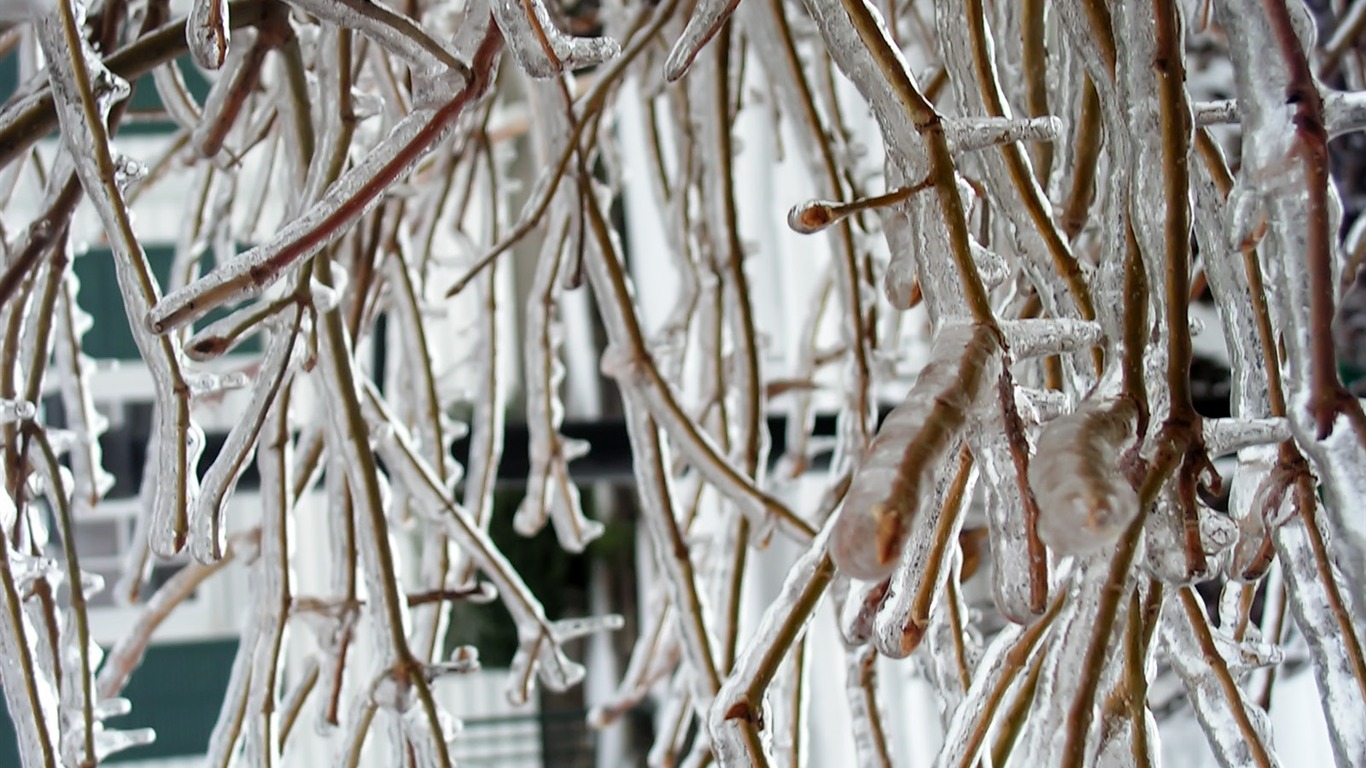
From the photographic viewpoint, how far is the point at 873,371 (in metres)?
0.51

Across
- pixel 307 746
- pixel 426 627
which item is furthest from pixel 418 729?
pixel 307 746

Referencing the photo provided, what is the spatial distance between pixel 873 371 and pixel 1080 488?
1.17 ft

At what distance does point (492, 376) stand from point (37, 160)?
18 centimetres

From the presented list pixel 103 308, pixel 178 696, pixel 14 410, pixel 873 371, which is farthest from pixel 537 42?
pixel 178 696

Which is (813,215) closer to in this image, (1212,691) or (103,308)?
(1212,691)

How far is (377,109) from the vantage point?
A: 0.35m

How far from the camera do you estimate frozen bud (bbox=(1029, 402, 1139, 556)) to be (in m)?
0.15

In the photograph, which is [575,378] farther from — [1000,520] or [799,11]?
[1000,520]

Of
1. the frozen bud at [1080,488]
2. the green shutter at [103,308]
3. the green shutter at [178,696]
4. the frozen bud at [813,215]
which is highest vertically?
the green shutter at [103,308]

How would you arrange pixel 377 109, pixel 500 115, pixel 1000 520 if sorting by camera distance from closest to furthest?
pixel 1000 520
pixel 377 109
pixel 500 115

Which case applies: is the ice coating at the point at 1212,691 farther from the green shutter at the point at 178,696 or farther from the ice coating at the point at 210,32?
the green shutter at the point at 178,696

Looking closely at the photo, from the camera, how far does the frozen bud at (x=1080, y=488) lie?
15cm

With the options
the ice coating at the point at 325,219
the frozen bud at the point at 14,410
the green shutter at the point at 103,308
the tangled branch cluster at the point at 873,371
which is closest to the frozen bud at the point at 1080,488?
the tangled branch cluster at the point at 873,371

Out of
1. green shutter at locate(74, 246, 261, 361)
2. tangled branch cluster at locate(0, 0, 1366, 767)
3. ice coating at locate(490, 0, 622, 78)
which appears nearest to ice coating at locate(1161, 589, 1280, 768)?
tangled branch cluster at locate(0, 0, 1366, 767)
